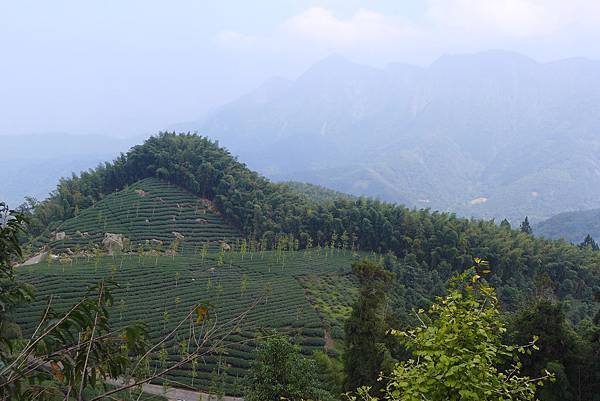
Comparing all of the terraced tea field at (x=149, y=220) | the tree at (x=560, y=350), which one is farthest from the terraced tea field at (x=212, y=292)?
the tree at (x=560, y=350)

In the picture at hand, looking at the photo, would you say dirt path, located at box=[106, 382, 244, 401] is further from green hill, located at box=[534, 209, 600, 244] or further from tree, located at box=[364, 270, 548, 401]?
green hill, located at box=[534, 209, 600, 244]

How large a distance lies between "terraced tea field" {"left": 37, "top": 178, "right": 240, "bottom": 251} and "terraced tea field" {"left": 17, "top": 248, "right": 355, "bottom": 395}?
4195 millimetres

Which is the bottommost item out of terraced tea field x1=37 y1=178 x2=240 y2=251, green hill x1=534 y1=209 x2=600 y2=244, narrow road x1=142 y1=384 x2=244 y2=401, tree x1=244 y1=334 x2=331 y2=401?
narrow road x1=142 y1=384 x2=244 y2=401

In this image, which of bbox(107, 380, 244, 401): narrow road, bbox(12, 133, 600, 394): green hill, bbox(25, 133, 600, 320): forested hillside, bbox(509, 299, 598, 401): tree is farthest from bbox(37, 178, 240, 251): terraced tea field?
bbox(509, 299, 598, 401): tree

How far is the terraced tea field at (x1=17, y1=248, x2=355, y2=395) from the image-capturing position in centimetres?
2383

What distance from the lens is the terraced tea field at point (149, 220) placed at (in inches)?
1551

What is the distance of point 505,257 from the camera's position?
123 feet

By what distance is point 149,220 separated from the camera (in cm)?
4234

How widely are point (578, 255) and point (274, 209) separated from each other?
2731 cm

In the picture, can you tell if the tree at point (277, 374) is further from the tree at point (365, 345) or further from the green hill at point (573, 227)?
the green hill at point (573, 227)

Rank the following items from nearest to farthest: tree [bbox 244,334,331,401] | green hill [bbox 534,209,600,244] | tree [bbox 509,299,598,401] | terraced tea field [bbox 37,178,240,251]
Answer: tree [bbox 244,334,331,401]
tree [bbox 509,299,598,401]
terraced tea field [bbox 37,178,240,251]
green hill [bbox 534,209,600,244]

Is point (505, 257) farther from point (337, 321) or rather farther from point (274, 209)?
point (274, 209)

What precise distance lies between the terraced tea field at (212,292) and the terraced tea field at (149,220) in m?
4.20

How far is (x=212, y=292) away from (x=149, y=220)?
15.3m
